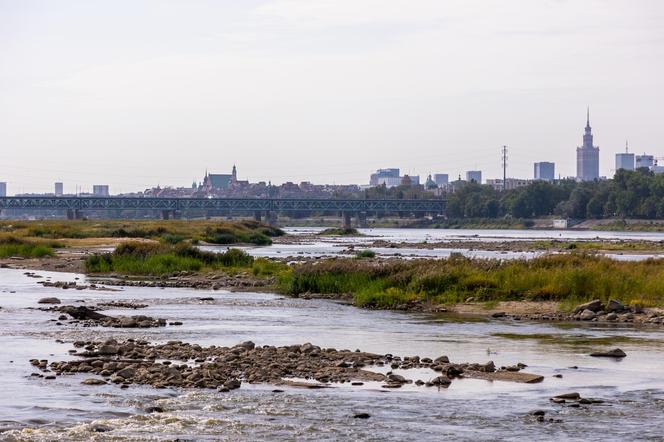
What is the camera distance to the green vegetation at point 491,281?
4169 cm

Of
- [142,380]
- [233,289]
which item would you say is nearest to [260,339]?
[142,380]

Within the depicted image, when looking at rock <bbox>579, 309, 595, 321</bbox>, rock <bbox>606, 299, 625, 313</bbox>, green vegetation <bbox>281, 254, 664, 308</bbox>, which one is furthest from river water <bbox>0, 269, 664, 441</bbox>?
green vegetation <bbox>281, 254, 664, 308</bbox>

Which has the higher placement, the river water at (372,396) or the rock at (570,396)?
the rock at (570,396)

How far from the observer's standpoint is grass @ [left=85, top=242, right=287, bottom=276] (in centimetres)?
6159

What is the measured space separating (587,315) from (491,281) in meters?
6.09

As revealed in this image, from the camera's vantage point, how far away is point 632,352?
30.0m

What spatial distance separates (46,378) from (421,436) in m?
9.24

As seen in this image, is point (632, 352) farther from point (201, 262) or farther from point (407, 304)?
point (201, 262)

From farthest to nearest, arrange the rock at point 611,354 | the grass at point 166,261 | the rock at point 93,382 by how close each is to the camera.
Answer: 1. the grass at point 166,261
2. the rock at point 611,354
3. the rock at point 93,382

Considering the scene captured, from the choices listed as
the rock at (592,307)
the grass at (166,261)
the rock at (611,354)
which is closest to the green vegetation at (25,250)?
the grass at (166,261)

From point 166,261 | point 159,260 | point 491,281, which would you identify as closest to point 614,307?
point 491,281

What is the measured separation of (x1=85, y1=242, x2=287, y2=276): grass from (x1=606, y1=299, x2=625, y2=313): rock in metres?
23.5

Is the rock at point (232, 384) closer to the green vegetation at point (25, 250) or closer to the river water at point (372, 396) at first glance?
the river water at point (372, 396)

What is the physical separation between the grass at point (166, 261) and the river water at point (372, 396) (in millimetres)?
25152
